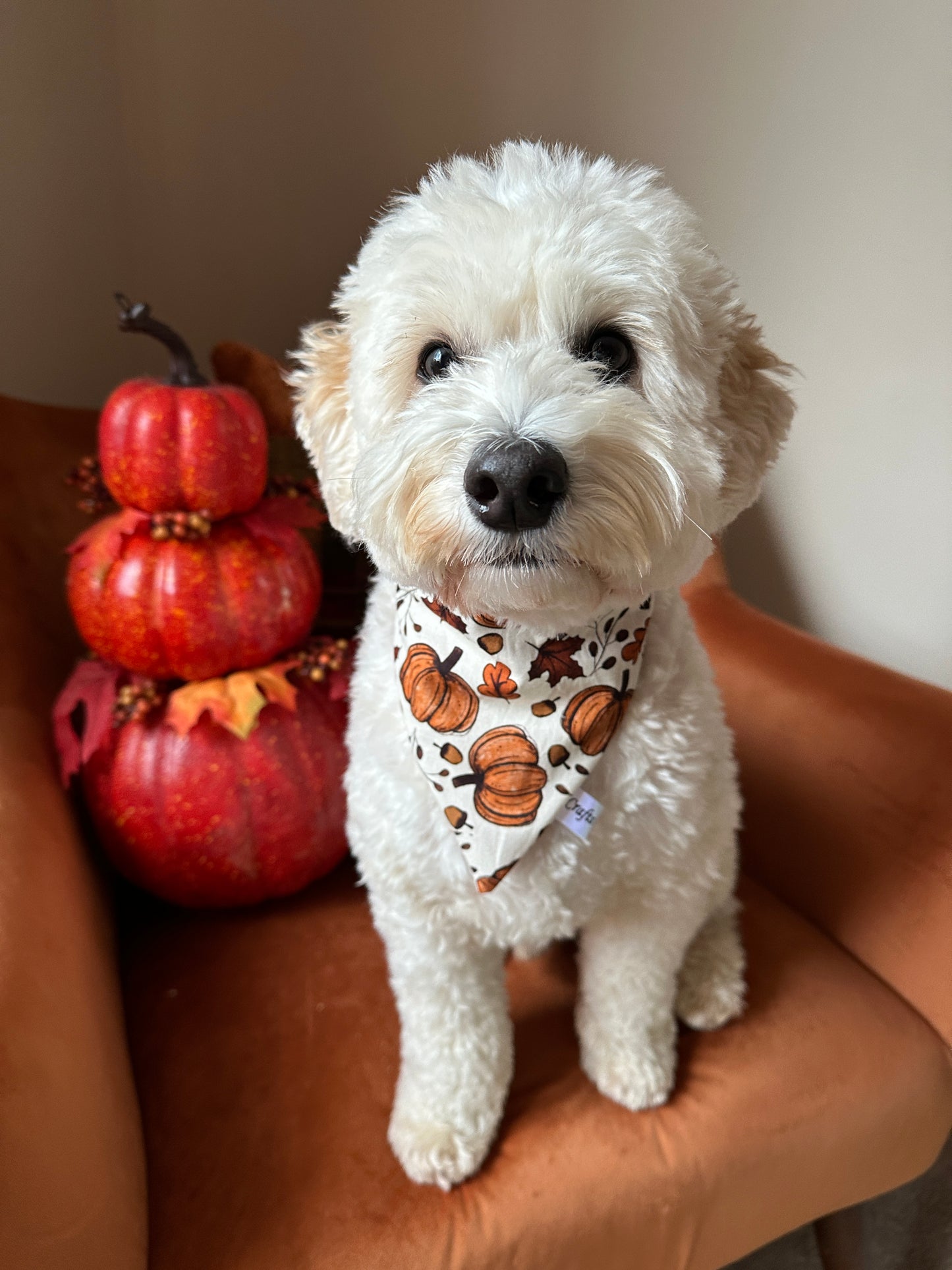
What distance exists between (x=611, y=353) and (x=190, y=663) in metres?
0.72

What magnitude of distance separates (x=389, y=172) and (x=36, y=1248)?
1.70 m

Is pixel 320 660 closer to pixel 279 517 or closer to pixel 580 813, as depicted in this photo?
pixel 279 517

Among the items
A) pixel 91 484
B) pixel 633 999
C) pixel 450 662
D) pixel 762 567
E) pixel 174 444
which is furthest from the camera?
pixel 762 567

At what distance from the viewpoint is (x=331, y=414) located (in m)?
0.84

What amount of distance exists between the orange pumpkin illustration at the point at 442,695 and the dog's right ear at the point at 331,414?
0.17 meters

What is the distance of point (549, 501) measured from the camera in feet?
1.99

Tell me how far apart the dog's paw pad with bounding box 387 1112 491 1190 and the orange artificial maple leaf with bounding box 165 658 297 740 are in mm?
532

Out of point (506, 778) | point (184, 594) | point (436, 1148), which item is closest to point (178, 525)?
point (184, 594)

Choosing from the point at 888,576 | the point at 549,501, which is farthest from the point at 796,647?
the point at 549,501

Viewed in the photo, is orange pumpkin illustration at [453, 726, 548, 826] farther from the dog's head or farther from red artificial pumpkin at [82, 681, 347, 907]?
red artificial pumpkin at [82, 681, 347, 907]

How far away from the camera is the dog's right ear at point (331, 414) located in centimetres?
84

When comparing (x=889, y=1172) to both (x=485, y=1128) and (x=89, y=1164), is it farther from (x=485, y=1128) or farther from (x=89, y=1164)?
(x=89, y=1164)

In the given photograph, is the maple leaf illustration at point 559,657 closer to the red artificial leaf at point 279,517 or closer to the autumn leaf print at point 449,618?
the autumn leaf print at point 449,618

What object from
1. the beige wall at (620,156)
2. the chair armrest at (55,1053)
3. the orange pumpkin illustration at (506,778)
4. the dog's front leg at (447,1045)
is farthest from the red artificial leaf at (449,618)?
the beige wall at (620,156)
